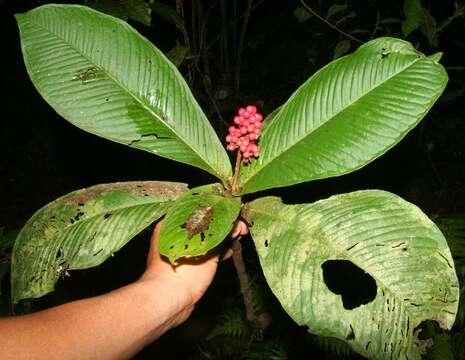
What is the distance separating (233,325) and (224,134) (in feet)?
3.35

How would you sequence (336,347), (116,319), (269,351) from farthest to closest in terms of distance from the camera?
1. (269,351)
2. (336,347)
3. (116,319)

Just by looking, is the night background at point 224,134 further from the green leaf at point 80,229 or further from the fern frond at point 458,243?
the green leaf at point 80,229

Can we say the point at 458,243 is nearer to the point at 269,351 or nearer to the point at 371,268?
the point at 269,351

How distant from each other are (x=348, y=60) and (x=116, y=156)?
2.62m

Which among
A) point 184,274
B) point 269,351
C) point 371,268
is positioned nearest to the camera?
point 371,268

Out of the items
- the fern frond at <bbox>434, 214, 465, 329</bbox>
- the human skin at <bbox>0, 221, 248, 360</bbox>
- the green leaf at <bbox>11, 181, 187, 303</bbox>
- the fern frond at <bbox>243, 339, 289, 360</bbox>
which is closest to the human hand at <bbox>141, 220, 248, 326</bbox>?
the human skin at <bbox>0, 221, 248, 360</bbox>

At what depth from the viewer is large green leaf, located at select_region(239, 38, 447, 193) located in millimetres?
874

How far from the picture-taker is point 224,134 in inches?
99.2

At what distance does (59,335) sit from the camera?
0.90 m

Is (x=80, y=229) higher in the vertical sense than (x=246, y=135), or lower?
lower

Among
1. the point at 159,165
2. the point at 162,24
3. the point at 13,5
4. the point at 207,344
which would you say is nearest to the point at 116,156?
the point at 159,165

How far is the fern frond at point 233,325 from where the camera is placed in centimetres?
221

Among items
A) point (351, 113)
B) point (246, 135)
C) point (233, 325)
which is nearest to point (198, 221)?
point (246, 135)

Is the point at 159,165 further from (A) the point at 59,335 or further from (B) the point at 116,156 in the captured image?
(A) the point at 59,335
